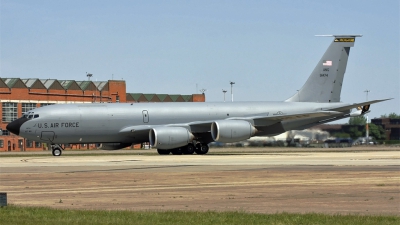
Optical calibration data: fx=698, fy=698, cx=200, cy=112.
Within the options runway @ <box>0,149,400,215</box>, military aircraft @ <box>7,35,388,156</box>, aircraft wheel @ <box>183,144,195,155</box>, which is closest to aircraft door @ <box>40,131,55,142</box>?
Answer: military aircraft @ <box>7,35,388,156</box>

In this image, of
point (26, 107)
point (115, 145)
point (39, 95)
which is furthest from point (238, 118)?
point (39, 95)

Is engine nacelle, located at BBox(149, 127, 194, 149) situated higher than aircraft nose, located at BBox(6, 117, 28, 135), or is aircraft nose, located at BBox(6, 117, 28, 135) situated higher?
aircraft nose, located at BBox(6, 117, 28, 135)

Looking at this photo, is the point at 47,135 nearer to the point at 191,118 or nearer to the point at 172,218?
the point at 191,118

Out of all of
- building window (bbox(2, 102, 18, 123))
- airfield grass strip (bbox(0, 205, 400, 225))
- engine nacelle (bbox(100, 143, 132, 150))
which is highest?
building window (bbox(2, 102, 18, 123))

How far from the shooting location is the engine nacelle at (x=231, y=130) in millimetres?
50750

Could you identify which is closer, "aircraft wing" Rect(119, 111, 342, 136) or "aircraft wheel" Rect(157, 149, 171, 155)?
"aircraft wing" Rect(119, 111, 342, 136)

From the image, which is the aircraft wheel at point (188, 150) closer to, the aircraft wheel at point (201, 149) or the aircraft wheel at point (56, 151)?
the aircraft wheel at point (201, 149)

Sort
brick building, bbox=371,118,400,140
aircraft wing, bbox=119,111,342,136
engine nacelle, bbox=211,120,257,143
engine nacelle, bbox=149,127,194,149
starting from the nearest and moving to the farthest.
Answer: engine nacelle, bbox=149,127,194,149 → engine nacelle, bbox=211,120,257,143 → aircraft wing, bbox=119,111,342,136 → brick building, bbox=371,118,400,140

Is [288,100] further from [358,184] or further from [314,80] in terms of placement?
[358,184]

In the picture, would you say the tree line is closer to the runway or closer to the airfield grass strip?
the runway

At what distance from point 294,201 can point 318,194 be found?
1.84 metres

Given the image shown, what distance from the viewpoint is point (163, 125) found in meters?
52.4

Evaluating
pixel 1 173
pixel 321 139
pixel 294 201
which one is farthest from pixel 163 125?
pixel 294 201

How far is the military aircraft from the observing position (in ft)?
166
